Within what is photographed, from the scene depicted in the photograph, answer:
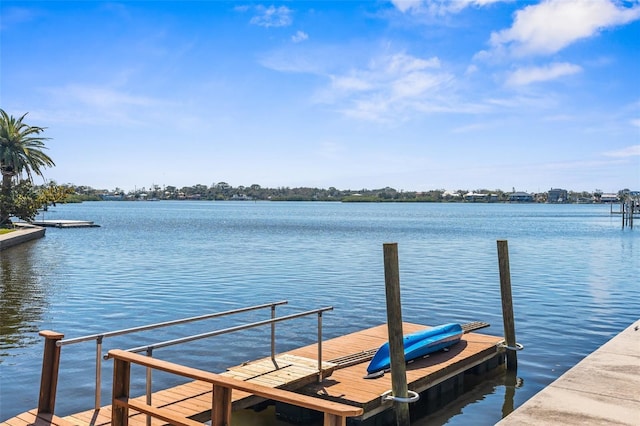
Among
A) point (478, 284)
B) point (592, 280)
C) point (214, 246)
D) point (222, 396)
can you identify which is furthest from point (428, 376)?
point (214, 246)

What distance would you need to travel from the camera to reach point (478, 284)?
30.6 meters

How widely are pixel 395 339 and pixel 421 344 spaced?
2377 mm

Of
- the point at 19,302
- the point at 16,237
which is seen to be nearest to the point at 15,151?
the point at 16,237

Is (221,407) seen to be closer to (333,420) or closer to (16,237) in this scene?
(333,420)

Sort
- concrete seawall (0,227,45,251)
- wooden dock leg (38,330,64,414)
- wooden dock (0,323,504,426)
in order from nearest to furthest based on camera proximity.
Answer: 1. wooden dock leg (38,330,64,414)
2. wooden dock (0,323,504,426)
3. concrete seawall (0,227,45,251)

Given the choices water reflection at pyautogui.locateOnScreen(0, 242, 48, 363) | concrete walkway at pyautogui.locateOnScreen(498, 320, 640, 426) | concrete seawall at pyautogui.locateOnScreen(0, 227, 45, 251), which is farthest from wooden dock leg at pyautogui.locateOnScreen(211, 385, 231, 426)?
concrete seawall at pyautogui.locateOnScreen(0, 227, 45, 251)

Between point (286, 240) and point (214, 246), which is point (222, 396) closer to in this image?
point (214, 246)

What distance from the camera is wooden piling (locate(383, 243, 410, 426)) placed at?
436 inches

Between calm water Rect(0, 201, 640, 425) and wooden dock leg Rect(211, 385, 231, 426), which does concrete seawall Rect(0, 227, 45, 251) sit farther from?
wooden dock leg Rect(211, 385, 231, 426)

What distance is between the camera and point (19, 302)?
23922 mm

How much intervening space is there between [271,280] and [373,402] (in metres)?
20.7

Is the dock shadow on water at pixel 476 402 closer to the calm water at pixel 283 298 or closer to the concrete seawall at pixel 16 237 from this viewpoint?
the calm water at pixel 283 298

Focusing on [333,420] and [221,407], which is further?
[221,407]

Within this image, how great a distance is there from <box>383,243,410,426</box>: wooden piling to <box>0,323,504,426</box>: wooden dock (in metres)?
0.28
